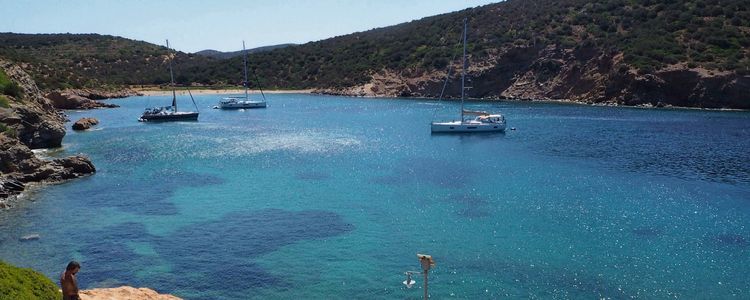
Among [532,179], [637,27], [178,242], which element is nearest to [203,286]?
[178,242]

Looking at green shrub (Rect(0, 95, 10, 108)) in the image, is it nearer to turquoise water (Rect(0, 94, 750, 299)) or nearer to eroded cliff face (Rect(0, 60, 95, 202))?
eroded cliff face (Rect(0, 60, 95, 202))

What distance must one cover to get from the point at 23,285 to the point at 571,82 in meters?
108

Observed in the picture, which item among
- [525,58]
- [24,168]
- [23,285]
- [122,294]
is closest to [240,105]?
[525,58]

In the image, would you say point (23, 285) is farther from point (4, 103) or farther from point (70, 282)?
point (4, 103)

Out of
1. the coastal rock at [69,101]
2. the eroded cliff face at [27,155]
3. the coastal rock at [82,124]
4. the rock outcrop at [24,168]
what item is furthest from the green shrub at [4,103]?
the coastal rock at [69,101]

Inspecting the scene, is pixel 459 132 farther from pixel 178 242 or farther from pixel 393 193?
pixel 178 242

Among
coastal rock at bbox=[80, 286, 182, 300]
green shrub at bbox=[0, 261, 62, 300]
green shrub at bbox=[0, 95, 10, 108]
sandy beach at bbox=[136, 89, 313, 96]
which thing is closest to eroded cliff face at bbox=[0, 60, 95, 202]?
green shrub at bbox=[0, 95, 10, 108]

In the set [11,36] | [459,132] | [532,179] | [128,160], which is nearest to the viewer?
[532,179]

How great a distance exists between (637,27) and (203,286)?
359 feet

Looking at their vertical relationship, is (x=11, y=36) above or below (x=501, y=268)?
above

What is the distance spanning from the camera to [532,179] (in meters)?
41.6

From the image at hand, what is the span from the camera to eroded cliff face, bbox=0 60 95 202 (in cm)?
3741

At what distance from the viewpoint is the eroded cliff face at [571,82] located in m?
92.6

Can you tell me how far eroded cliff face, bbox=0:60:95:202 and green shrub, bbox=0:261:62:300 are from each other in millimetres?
21476
